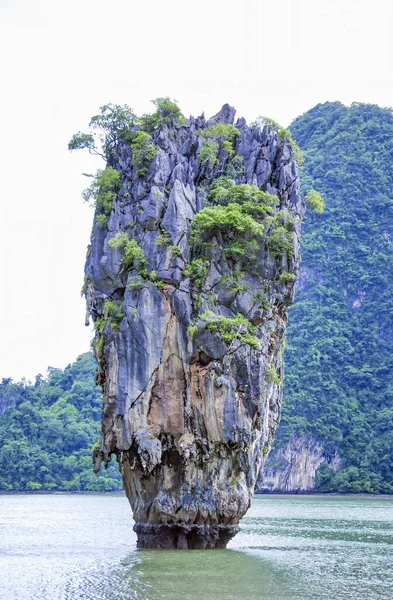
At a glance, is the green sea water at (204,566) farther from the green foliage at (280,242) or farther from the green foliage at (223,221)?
the green foliage at (223,221)

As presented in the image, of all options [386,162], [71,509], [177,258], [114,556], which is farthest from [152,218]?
[386,162]

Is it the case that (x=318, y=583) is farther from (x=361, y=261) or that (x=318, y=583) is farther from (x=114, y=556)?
(x=361, y=261)

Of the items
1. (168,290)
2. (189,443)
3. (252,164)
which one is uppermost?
(252,164)

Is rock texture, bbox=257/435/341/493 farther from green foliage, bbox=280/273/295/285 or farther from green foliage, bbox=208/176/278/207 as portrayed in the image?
green foliage, bbox=208/176/278/207

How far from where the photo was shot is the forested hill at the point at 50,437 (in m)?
76.8

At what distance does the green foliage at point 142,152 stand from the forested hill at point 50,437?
5024cm

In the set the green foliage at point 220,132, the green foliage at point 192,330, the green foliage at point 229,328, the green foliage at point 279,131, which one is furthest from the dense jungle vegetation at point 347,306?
the green foliage at point 192,330

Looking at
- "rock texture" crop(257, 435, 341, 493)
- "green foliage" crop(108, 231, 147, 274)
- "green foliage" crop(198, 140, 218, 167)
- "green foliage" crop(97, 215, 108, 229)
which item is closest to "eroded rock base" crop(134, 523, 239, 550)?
"green foliage" crop(108, 231, 147, 274)

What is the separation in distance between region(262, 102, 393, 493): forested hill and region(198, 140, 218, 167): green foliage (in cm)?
5583

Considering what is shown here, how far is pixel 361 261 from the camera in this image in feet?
328

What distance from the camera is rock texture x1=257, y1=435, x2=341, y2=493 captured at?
80.5 meters

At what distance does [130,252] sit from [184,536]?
7.74m

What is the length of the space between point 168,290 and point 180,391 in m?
2.74

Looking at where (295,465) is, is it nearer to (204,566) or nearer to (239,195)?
(239,195)
